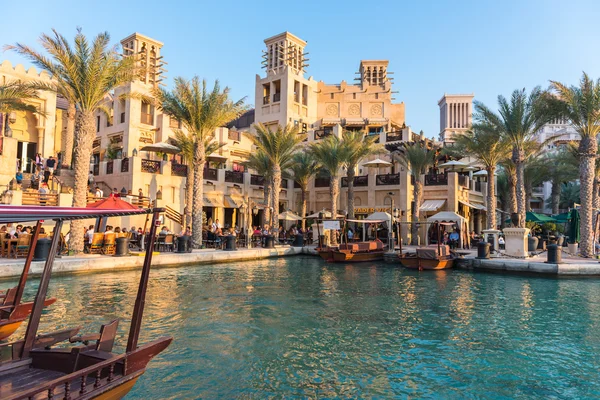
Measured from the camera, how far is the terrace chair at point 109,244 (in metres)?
19.5

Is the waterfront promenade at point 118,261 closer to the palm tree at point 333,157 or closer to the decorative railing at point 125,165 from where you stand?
the palm tree at point 333,157

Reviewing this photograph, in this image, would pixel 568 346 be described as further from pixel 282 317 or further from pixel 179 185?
pixel 179 185

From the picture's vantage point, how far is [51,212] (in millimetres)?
4914

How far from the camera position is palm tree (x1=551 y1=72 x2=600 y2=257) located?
2211 cm

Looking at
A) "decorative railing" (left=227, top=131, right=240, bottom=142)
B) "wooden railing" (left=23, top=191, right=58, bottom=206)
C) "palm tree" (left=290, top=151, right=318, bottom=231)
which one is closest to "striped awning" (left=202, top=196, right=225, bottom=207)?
"palm tree" (left=290, top=151, right=318, bottom=231)

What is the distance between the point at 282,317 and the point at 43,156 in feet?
85.7

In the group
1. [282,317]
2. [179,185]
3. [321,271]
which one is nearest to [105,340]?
[282,317]

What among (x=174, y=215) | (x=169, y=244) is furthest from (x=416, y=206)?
(x=169, y=244)

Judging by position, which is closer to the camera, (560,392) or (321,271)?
(560,392)

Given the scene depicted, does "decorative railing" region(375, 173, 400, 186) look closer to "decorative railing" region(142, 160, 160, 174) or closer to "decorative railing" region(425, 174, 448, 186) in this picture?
"decorative railing" region(425, 174, 448, 186)

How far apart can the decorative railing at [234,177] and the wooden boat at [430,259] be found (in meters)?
17.4

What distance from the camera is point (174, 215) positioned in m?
30.2

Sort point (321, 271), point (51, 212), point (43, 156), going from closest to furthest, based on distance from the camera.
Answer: point (51, 212)
point (321, 271)
point (43, 156)

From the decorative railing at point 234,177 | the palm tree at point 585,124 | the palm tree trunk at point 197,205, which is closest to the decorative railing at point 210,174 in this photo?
the decorative railing at point 234,177
